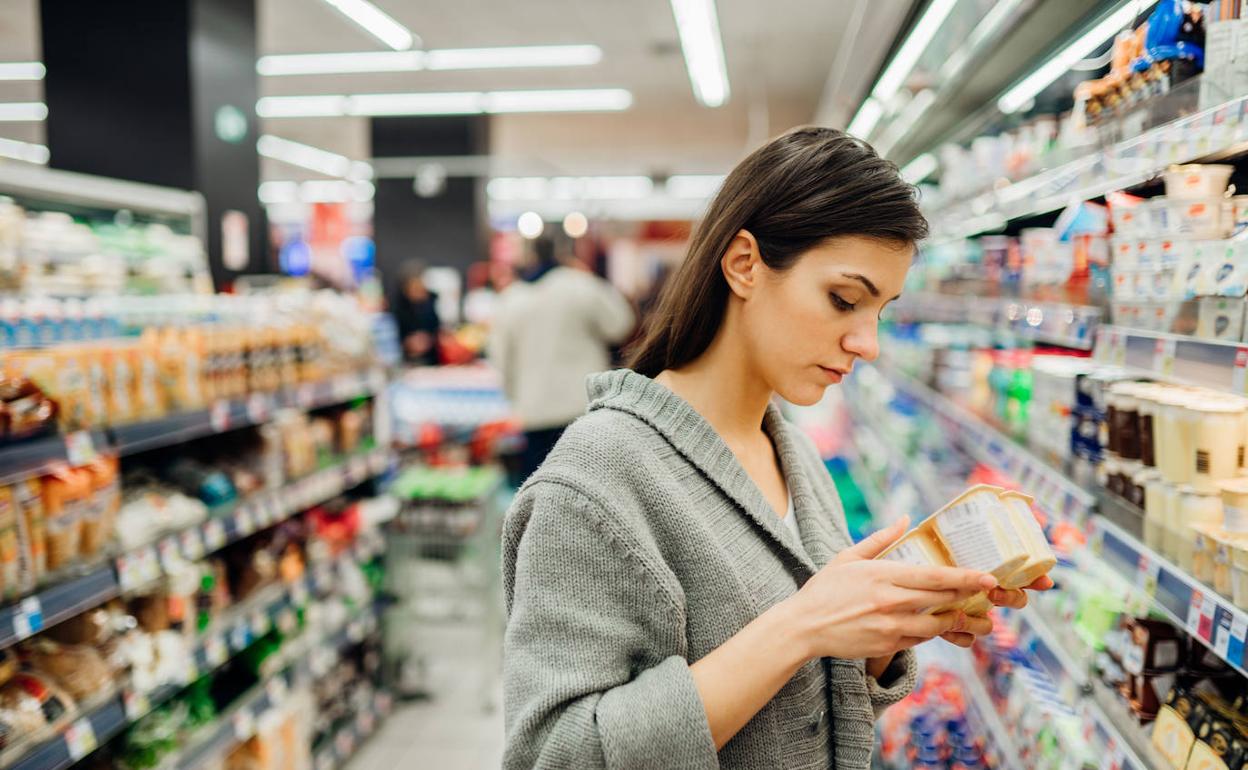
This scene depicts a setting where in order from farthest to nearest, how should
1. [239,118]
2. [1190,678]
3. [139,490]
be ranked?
[239,118] < [139,490] < [1190,678]

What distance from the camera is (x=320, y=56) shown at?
27.8 ft

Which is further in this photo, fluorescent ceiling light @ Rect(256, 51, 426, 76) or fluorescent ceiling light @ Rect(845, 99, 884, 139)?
fluorescent ceiling light @ Rect(256, 51, 426, 76)

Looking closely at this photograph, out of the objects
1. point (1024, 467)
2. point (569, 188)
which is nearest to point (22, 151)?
point (569, 188)

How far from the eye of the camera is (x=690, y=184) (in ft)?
61.9

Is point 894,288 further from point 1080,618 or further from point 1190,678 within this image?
point 1080,618

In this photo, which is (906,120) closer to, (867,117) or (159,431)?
(867,117)

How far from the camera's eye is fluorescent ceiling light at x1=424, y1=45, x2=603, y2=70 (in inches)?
325

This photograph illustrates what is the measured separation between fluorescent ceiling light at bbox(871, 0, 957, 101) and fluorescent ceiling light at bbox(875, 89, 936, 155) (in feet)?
0.41

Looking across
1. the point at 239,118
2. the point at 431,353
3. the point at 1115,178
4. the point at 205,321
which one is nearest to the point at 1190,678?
the point at 1115,178

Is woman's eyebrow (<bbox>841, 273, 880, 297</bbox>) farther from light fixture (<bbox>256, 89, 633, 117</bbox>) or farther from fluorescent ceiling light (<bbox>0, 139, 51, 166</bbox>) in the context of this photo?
fluorescent ceiling light (<bbox>0, 139, 51, 166</bbox>)

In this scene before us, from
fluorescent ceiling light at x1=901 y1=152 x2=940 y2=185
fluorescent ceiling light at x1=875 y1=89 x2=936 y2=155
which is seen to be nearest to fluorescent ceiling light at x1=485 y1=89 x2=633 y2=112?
fluorescent ceiling light at x1=901 y1=152 x2=940 y2=185

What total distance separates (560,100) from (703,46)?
3.49 m

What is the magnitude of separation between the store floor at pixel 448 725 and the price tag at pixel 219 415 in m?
1.75

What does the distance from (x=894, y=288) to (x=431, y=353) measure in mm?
8217
